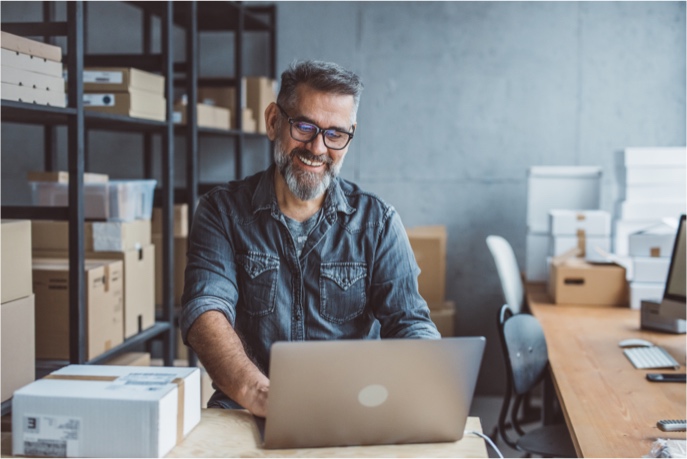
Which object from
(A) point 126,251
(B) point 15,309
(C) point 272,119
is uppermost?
(C) point 272,119

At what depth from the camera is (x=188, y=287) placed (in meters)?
2.06

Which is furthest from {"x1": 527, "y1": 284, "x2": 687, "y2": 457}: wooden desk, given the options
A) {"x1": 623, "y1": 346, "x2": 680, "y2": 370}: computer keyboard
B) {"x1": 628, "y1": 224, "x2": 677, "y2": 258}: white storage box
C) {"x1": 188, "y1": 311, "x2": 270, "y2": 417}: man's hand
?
{"x1": 188, "y1": 311, "x2": 270, "y2": 417}: man's hand

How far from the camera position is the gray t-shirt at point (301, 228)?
7.25ft

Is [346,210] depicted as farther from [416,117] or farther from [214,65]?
[214,65]

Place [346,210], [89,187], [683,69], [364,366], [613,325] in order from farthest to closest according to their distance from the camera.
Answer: [683,69], [613,325], [89,187], [346,210], [364,366]

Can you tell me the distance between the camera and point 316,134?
84.0 inches

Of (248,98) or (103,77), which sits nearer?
(103,77)

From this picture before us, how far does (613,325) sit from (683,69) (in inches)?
80.0

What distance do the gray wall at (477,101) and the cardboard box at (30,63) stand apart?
2325 millimetres

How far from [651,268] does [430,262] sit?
3.98 ft

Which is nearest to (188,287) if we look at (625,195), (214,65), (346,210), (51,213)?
(346,210)

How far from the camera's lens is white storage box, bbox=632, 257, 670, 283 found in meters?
3.75

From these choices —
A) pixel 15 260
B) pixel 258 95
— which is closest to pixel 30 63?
pixel 15 260

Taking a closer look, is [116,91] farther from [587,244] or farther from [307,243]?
[587,244]
